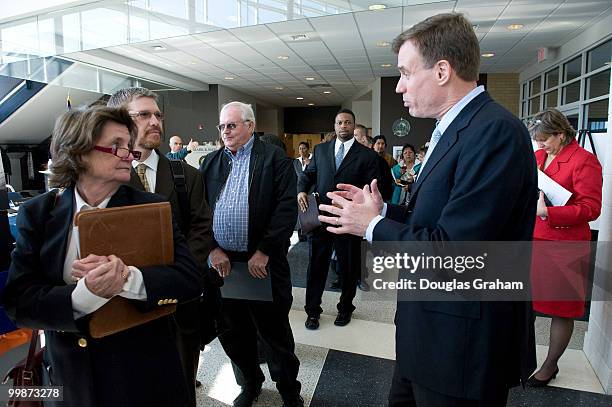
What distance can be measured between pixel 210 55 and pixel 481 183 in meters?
8.11

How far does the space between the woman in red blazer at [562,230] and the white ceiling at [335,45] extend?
2.79 m

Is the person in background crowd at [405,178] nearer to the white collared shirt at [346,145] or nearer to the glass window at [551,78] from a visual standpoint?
the white collared shirt at [346,145]

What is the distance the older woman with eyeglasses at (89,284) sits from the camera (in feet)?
3.37

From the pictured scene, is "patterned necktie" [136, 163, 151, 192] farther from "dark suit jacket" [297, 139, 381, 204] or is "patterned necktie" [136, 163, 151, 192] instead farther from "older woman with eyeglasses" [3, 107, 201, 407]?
"dark suit jacket" [297, 139, 381, 204]

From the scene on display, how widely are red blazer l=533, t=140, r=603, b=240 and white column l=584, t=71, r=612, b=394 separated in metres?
0.31

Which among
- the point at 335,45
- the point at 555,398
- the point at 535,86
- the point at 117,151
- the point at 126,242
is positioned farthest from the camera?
the point at 535,86

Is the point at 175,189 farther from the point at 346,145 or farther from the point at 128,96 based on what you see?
the point at 346,145

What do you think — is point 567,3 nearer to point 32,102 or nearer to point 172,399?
point 172,399

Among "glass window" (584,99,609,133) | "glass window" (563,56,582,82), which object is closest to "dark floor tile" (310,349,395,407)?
"glass window" (584,99,609,133)

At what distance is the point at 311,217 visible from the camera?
3295 millimetres

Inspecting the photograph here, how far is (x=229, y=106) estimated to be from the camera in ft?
7.52

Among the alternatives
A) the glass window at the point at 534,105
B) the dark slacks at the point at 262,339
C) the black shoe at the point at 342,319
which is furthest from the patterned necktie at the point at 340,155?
the glass window at the point at 534,105

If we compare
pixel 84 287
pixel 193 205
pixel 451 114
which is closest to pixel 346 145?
pixel 193 205

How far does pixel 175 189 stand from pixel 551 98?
862 centimetres
